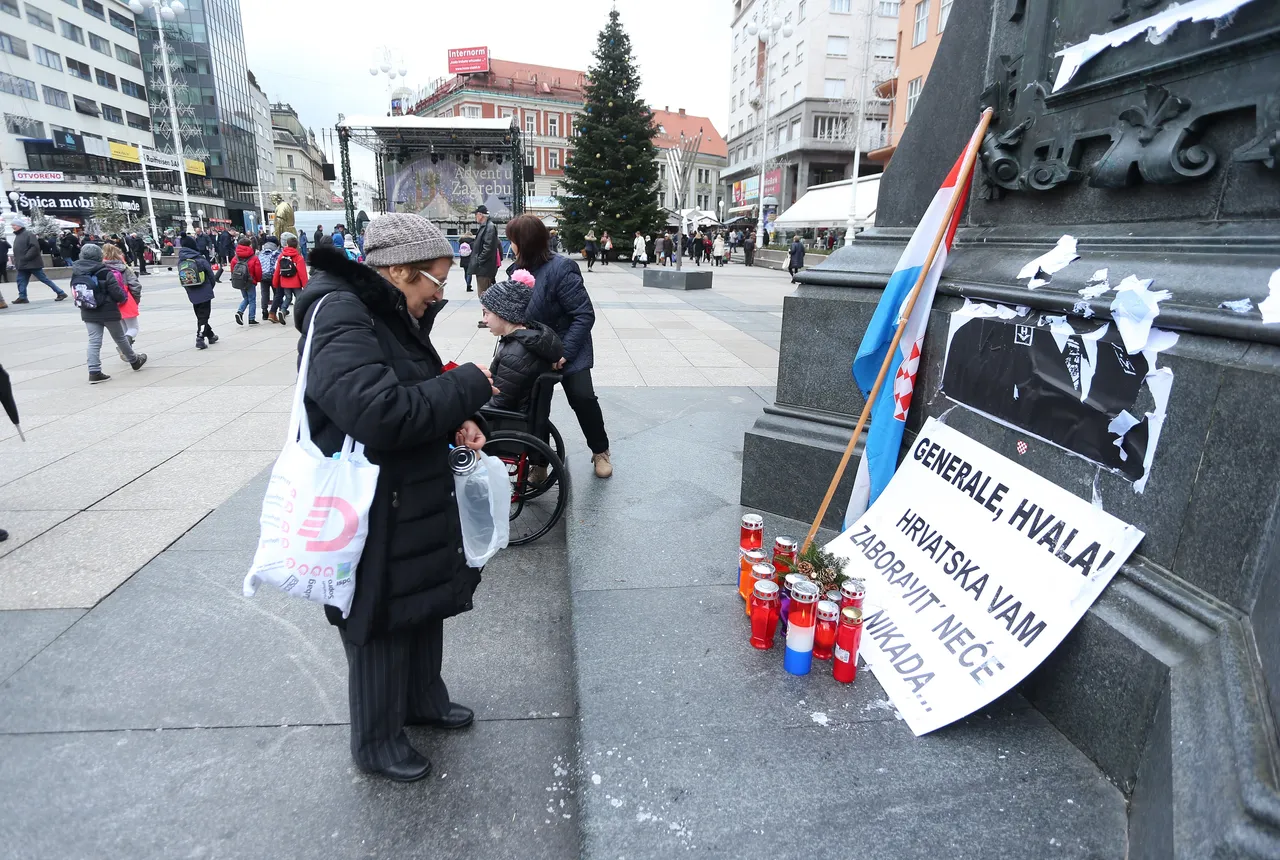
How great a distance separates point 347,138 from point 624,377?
1997cm

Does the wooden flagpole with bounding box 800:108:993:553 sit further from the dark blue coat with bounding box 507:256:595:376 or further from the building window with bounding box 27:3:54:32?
the building window with bounding box 27:3:54:32

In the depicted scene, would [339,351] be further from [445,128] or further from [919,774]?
A: [445,128]

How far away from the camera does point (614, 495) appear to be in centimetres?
433

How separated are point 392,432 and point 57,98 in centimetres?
7624

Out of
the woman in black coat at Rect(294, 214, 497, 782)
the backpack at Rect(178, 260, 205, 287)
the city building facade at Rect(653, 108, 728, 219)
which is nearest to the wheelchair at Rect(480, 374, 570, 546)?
the woman in black coat at Rect(294, 214, 497, 782)

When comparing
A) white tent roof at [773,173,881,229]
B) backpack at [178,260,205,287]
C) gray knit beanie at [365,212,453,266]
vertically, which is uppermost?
white tent roof at [773,173,881,229]

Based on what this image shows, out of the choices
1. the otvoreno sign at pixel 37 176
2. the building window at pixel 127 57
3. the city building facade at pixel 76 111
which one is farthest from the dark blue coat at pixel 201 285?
the building window at pixel 127 57

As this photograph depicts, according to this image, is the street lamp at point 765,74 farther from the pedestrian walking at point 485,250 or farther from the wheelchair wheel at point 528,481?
the wheelchair wheel at point 528,481

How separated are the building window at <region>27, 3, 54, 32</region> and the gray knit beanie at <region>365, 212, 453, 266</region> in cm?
7424

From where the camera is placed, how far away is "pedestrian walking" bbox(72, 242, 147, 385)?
7.87m

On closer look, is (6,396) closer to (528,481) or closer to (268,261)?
(528,481)

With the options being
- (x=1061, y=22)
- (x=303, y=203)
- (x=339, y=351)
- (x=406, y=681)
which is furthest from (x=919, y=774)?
(x=303, y=203)

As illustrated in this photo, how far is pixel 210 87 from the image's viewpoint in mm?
75875

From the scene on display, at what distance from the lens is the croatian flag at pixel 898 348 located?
3221mm
